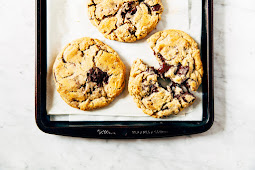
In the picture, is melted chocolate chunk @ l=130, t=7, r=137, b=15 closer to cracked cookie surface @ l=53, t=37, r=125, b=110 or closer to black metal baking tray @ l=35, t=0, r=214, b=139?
cracked cookie surface @ l=53, t=37, r=125, b=110

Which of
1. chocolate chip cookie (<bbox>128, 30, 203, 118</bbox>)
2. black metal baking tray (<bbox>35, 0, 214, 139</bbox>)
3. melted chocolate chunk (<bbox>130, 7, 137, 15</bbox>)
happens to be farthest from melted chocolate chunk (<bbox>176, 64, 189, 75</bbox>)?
melted chocolate chunk (<bbox>130, 7, 137, 15</bbox>)

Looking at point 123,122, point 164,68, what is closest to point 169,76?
point 164,68

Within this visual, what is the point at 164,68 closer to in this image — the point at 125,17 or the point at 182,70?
the point at 182,70

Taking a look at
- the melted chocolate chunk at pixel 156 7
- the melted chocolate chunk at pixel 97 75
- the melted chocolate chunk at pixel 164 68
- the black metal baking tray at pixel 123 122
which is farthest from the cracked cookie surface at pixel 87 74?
the melted chocolate chunk at pixel 156 7

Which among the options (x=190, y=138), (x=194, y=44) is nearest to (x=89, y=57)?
(x=194, y=44)
